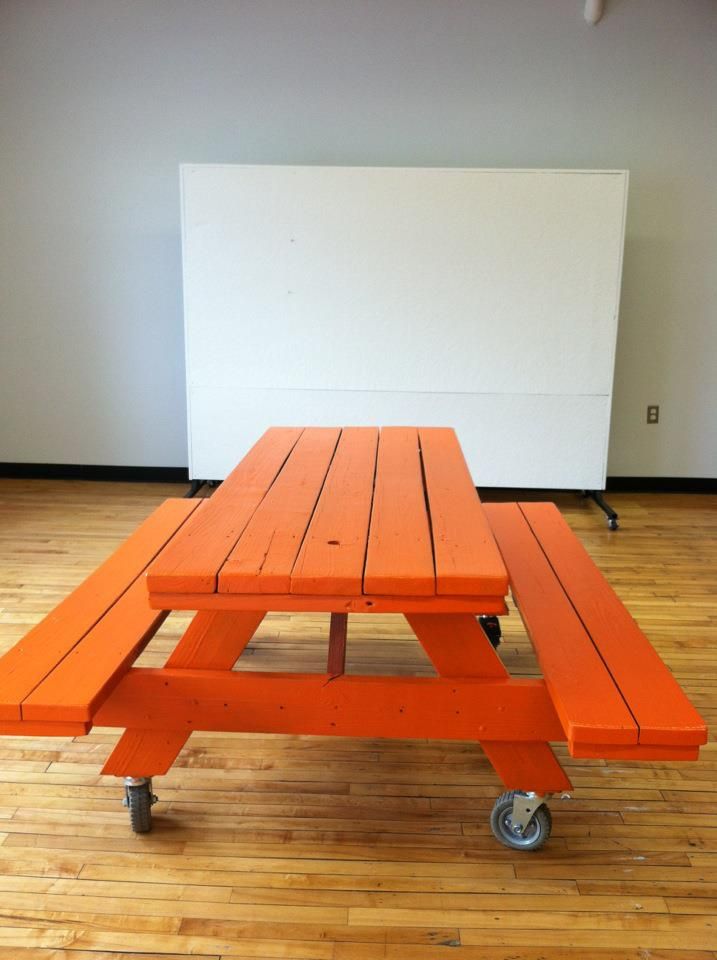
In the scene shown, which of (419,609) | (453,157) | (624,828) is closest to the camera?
(419,609)

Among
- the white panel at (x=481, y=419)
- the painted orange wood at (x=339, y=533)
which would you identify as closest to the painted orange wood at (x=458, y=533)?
the painted orange wood at (x=339, y=533)

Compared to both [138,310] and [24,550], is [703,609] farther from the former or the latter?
[138,310]

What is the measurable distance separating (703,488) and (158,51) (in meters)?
3.81

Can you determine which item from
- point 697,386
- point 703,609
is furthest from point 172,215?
point 703,609

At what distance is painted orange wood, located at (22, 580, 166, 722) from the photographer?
1573 mm

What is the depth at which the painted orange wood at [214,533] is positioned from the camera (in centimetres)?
150

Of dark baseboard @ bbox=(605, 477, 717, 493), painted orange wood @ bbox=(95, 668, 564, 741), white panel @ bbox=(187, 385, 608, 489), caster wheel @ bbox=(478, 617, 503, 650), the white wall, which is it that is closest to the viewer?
painted orange wood @ bbox=(95, 668, 564, 741)

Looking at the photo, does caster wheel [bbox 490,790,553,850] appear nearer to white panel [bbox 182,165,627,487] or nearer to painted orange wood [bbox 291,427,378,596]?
painted orange wood [bbox 291,427,378,596]

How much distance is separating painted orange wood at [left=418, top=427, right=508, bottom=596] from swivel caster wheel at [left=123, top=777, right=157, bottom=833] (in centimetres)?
87

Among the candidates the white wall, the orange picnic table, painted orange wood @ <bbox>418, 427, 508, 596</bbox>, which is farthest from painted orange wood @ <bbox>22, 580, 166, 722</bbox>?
the white wall

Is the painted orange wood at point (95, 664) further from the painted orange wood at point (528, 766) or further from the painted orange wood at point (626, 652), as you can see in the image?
the painted orange wood at point (626, 652)

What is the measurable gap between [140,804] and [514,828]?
2.75 feet

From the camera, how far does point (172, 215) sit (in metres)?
4.59

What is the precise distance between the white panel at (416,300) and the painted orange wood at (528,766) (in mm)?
2560
